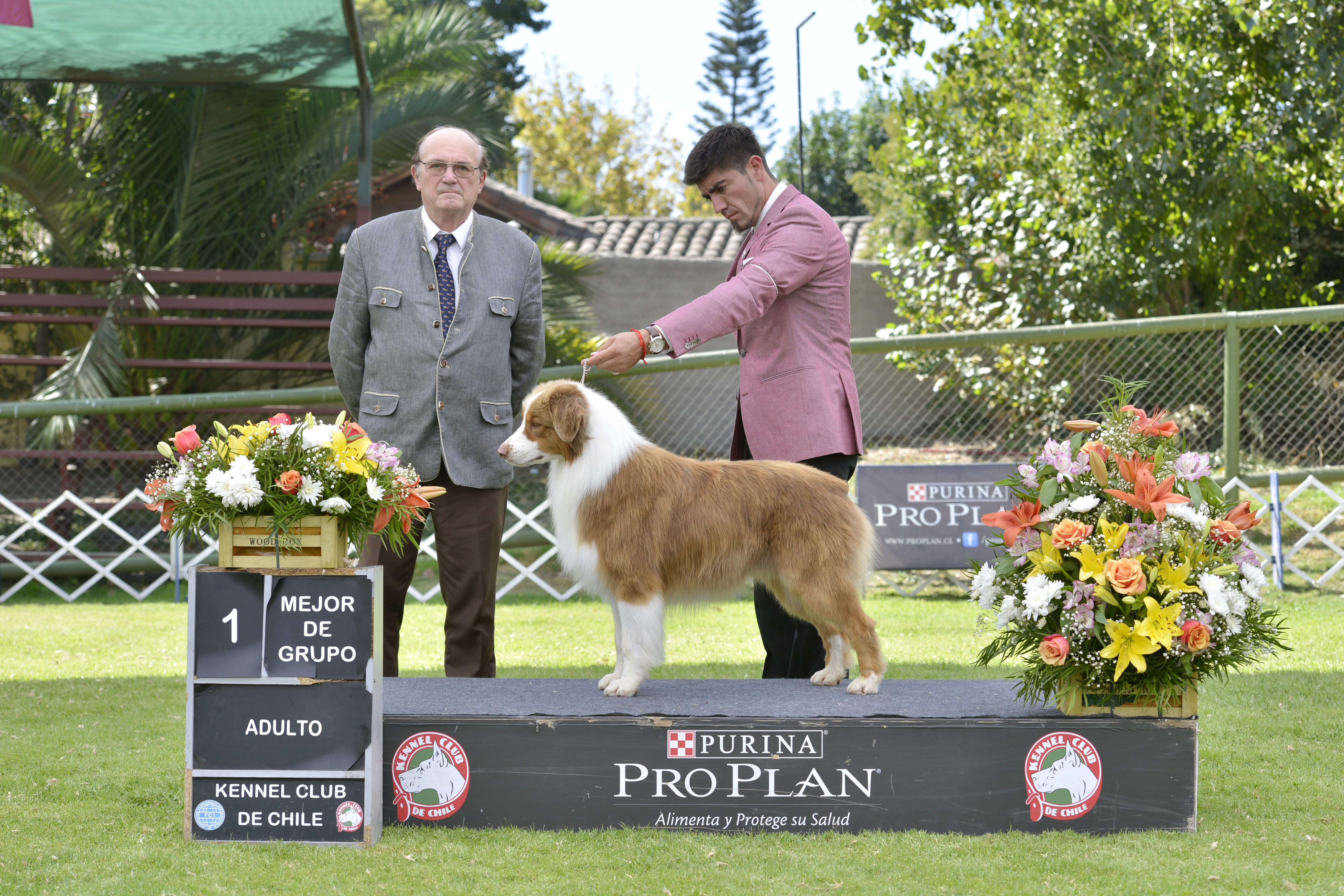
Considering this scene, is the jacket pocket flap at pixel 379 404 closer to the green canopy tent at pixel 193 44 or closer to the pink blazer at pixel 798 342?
the pink blazer at pixel 798 342

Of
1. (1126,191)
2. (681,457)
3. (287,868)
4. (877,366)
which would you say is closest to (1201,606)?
(681,457)

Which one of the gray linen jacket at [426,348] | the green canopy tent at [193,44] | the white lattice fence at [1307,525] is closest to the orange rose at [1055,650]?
the gray linen jacket at [426,348]

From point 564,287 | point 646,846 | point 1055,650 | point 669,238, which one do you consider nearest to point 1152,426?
point 1055,650

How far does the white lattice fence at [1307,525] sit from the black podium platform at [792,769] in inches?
215

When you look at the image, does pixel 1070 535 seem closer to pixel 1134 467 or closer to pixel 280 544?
pixel 1134 467

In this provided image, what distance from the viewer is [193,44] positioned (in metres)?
9.42

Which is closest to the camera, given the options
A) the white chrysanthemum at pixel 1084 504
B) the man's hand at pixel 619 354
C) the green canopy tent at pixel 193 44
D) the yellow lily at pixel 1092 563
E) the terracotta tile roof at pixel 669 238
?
the yellow lily at pixel 1092 563

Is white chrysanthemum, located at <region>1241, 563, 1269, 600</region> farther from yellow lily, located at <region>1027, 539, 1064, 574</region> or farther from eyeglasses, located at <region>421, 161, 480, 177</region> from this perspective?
eyeglasses, located at <region>421, 161, 480, 177</region>

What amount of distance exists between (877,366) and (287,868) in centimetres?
852

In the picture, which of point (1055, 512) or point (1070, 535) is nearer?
point (1070, 535)

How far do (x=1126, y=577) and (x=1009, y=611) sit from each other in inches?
15.1

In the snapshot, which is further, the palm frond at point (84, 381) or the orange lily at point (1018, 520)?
the palm frond at point (84, 381)

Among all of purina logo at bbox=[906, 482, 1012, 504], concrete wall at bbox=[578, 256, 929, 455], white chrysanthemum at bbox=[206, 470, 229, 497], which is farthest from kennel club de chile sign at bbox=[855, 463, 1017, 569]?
white chrysanthemum at bbox=[206, 470, 229, 497]

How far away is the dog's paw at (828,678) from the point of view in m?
4.05
